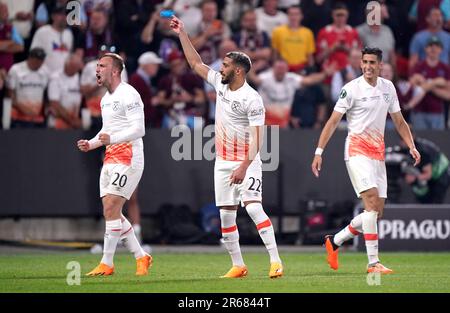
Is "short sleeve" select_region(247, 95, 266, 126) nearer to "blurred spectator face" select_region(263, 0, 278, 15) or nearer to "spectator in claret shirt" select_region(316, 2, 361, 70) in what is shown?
"spectator in claret shirt" select_region(316, 2, 361, 70)

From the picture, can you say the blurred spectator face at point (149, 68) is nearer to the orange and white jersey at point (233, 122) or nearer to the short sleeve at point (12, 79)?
the short sleeve at point (12, 79)

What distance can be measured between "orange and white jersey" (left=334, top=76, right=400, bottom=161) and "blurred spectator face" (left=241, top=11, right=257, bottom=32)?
7165 millimetres

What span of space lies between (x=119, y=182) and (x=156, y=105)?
7.38 m

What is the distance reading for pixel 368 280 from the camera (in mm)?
13406

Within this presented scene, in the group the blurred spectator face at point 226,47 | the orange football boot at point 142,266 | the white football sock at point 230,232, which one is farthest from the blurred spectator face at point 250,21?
the white football sock at point 230,232

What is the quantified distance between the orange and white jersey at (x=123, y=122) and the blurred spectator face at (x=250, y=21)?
304 inches

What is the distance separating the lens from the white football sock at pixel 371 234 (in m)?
14.6

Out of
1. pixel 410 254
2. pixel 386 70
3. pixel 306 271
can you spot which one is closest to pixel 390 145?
pixel 386 70

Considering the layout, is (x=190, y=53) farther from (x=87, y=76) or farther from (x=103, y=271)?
(x=87, y=76)

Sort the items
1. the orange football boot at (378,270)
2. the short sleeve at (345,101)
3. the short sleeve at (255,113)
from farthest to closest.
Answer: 1. the short sleeve at (345,101)
2. the orange football boot at (378,270)
3. the short sleeve at (255,113)

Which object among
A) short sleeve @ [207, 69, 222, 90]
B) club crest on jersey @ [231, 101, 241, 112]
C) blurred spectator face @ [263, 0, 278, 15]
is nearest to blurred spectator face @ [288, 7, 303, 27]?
blurred spectator face @ [263, 0, 278, 15]

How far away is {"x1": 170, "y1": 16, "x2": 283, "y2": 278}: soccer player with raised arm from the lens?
13.7m
